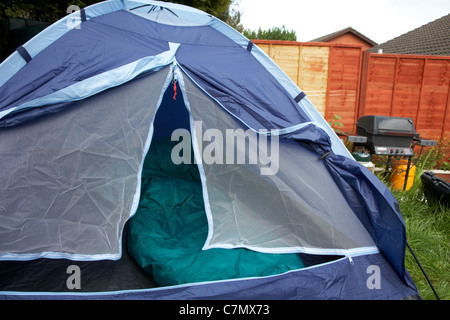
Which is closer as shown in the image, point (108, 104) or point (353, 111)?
point (108, 104)

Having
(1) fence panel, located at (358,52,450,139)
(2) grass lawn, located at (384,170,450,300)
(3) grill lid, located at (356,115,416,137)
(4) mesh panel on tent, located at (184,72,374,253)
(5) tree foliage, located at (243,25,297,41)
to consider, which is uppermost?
(5) tree foliage, located at (243,25,297,41)

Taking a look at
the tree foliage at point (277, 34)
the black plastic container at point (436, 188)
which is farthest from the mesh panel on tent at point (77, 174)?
the tree foliage at point (277, 34)

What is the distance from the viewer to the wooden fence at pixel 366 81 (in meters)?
4.10

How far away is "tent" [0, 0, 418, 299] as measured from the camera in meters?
1.55

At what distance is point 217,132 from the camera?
69.9 inches

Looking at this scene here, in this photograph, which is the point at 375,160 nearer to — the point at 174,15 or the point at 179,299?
the point at 174,15

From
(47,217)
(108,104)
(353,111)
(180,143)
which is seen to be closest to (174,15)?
(108,104)

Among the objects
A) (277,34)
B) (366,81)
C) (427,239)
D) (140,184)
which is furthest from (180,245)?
(277,34)

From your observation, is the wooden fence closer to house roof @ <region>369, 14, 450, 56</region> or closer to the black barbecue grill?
the black barbecue grill

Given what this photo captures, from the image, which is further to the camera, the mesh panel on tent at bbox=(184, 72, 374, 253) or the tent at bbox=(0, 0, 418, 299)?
the mesh panel on tent at bbox=(184, 72, 374, 253)

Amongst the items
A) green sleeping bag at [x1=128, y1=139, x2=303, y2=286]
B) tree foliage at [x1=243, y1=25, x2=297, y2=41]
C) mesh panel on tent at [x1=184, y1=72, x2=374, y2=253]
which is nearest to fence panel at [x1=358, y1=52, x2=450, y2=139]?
mesh panel on tent at [x1=184, y1=72, x2=374, y2=253]

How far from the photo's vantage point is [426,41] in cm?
1004

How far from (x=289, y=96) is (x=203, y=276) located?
4.15 ft
